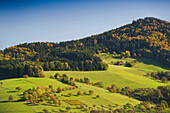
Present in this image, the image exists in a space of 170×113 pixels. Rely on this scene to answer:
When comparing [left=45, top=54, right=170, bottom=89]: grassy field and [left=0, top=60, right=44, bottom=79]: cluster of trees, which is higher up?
[left=0, top=60, right=44, bottom=79]: cluster of trees

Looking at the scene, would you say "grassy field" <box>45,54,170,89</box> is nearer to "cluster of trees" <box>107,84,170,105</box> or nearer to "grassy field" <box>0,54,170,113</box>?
"grassy field" <box>0,54,170,113</box>

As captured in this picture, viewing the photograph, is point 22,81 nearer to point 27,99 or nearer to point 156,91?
point 27,99

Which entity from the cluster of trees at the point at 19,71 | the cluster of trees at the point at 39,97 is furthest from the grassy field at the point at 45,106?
the cluster of trees at the point at 19,71

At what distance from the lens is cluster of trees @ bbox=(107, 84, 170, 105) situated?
121 metres

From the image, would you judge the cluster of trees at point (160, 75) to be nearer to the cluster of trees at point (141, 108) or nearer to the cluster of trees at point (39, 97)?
the cluster of trees at point (141, 108)

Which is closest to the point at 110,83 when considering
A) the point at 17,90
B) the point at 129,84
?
the point at 129,84

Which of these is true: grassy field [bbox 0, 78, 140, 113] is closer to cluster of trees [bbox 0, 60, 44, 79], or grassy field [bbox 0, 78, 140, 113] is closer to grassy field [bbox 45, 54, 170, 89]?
cluster of trees [bbox 0, 60, 44, 79]

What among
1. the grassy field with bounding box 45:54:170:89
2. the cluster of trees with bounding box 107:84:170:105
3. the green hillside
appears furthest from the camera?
the grassy field with bounding box 45:54:170:89

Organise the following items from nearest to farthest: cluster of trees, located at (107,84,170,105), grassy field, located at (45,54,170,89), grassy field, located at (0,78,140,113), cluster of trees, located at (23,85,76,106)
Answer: grassy field, located at (0,78,140,113), cluster of trees, located at (23,85,76,106), cluster of trees, located at (107,84,170,105), grassy field, located at (45,54,170,89)

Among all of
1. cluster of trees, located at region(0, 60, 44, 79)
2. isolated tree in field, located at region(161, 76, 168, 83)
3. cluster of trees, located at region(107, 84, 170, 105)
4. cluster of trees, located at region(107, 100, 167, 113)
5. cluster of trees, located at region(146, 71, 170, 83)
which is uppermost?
cluster of trees, located at region(0, 60, 44, 79)

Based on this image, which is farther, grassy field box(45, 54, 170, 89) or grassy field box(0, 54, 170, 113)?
grassy field box(45, 54, 170, 89)

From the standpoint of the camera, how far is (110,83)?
143375 mm

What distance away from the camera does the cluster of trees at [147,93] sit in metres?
121

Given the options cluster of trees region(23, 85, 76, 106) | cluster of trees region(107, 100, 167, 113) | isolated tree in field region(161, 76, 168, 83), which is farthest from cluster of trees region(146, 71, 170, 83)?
cluster of trees region(23, 85, 76, 106)
